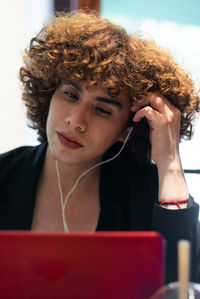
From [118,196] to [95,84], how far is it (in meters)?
0.44

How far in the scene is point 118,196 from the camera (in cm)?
130

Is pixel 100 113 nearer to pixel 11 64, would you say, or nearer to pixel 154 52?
pixel 154 52

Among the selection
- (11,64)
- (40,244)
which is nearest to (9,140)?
(11,64)

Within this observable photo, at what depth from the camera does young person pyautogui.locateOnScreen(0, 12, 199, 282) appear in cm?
113

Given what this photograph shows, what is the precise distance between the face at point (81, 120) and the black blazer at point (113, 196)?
18 cm

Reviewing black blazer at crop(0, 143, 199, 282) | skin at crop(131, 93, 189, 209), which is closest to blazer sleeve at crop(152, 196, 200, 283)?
black blazer at crop(0, 143, 199, 282)

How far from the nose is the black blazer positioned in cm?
28

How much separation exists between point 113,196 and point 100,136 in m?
0.25

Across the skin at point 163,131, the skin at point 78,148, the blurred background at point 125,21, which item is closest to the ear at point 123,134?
A: the skin at point 78,148

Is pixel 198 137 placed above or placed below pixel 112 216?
above

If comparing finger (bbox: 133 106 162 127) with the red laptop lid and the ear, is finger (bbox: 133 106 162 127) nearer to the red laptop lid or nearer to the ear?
the ear

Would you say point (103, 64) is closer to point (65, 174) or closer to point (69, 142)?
point (69, 142)

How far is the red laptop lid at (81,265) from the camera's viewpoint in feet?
1.76

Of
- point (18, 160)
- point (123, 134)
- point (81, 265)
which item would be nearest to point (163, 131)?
point (123, 134)
